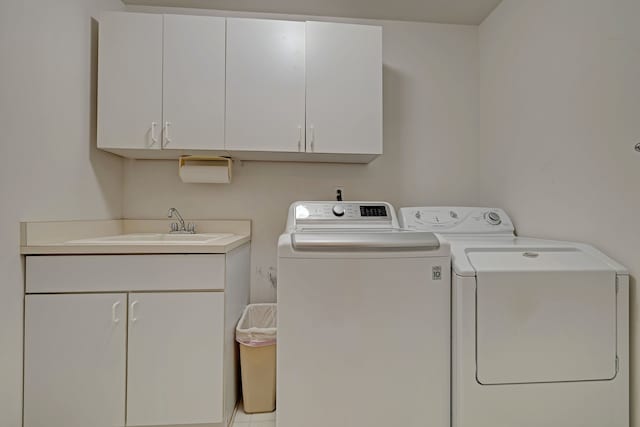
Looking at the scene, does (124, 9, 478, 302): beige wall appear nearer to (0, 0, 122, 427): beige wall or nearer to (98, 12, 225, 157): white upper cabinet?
(98, 12, 225, 157): white upper cabinet

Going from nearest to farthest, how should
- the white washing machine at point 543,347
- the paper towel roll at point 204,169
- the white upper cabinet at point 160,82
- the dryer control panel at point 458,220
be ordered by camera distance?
the white washing machine at point 543,347 < the white upper cabinet at point 160,82 < the dryer control panel at point 458,220 < the paper towel roll at point 204,169

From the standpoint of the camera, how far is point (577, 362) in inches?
48.1

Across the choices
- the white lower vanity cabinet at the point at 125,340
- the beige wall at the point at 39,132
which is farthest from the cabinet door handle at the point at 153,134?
the white lower vanity cabinet at the point at 125,340

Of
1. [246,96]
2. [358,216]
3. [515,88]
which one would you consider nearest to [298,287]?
[358,216]

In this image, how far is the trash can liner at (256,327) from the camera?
1.62 metres

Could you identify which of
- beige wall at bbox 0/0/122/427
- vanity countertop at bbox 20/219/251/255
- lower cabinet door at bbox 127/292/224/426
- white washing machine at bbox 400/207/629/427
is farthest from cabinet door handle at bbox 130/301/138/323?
white washing machine at bbox 400/207/629/427

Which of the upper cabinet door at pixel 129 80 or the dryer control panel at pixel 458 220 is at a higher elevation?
the upper cabinet door at pixel 129 80

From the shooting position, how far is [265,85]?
177 centimetres

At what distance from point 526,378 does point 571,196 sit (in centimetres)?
87

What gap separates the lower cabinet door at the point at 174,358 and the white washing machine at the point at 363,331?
0.38m

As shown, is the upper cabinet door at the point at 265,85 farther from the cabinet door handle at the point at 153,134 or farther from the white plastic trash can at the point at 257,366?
the white plastic trash can at the point at 257,366

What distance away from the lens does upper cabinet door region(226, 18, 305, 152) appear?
1.76 metres

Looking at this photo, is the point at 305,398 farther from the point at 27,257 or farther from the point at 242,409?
the point at 27,257

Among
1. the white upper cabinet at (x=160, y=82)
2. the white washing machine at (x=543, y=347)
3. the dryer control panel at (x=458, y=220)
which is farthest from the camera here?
the dryer control panel at (x=458, y=220)
